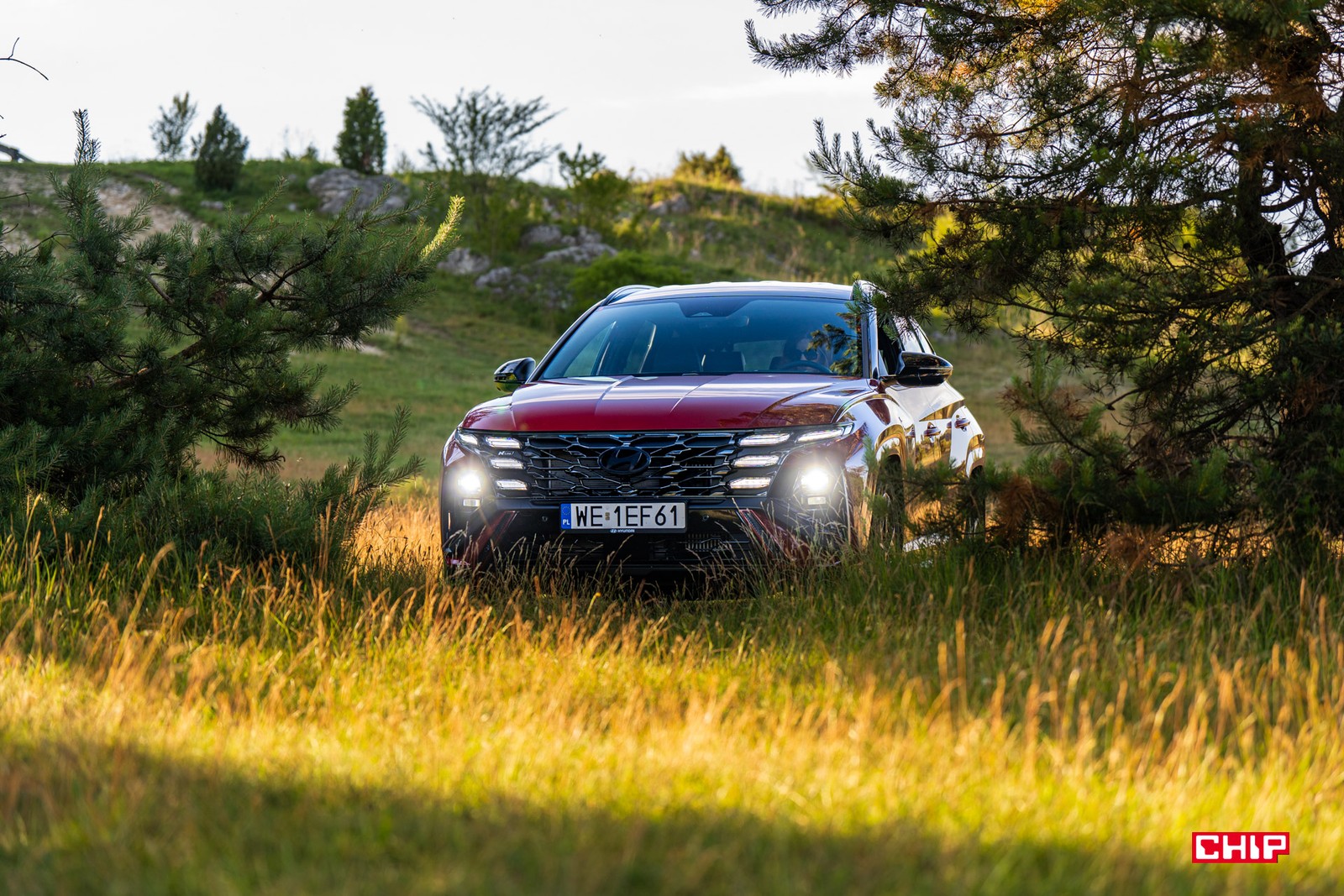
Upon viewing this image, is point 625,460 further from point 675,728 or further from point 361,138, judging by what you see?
point 361,138

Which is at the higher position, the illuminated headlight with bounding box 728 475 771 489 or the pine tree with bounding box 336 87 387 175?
the pine tree with bounding box 336 87 387 175

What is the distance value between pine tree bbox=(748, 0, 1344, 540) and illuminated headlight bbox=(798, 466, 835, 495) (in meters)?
0.90

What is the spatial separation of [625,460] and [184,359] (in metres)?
3.05

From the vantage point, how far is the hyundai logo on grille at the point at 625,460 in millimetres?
6152

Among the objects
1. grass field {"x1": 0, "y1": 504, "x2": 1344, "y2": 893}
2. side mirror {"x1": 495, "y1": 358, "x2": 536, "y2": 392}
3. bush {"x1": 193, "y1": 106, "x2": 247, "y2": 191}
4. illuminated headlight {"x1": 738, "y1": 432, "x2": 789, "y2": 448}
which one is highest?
bush {"x1": 193, "y1": 106, "x2": 247, "y2": 191}

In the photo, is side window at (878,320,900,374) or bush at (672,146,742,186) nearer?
side window at (878,320,900,374)

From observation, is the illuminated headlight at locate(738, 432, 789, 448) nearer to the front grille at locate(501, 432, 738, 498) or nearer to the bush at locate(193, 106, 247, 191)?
the front grille at locate(501, 432, 738, 498)

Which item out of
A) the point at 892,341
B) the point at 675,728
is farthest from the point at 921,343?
the point at 675,728

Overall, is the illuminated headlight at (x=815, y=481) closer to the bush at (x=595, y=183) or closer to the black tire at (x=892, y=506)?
the black tire at (x=892, y=506)

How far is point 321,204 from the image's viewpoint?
42000mm

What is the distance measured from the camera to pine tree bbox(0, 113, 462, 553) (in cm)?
690

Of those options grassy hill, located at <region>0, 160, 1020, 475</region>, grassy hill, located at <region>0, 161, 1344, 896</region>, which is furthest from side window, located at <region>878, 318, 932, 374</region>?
grassy hill, located at <region>0, 160, 1020, 475</region>

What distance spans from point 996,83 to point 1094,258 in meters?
1.17

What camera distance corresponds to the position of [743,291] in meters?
8.00
